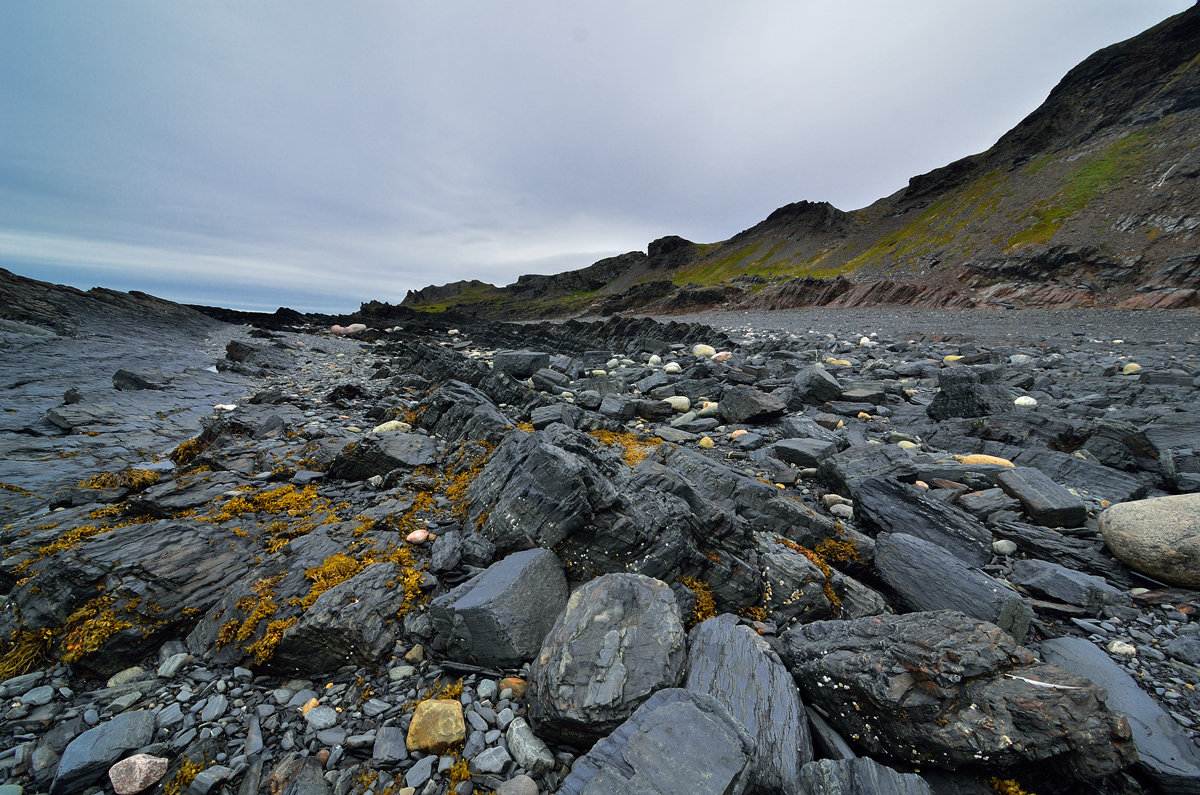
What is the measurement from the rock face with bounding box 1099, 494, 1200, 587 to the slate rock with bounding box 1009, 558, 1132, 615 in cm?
52

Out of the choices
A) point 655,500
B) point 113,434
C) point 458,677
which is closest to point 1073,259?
point 655,500

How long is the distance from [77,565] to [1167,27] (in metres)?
118

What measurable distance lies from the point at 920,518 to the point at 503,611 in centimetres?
559

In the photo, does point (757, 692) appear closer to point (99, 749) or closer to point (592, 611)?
point (592, 611)

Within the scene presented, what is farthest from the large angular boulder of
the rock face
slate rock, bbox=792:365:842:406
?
slate rock, bbox=792:365:842:406

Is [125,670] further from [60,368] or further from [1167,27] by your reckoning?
[1167,27]

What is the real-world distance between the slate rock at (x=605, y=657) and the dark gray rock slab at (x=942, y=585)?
2.92 metres

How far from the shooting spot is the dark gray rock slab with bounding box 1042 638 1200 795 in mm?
2785

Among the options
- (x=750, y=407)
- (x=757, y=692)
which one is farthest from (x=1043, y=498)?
(x=757, y=692)

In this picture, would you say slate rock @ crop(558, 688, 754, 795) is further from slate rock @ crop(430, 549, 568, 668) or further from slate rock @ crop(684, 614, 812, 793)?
slate rock @ crop(430, 549, 568, 668)

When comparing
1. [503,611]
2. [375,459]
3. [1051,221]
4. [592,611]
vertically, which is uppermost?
[1051,221]

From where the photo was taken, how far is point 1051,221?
42594 millimetres

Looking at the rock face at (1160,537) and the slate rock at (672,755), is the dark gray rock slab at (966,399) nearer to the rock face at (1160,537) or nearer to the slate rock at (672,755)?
the rock face at (1160,537)

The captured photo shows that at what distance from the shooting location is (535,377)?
15.3m
